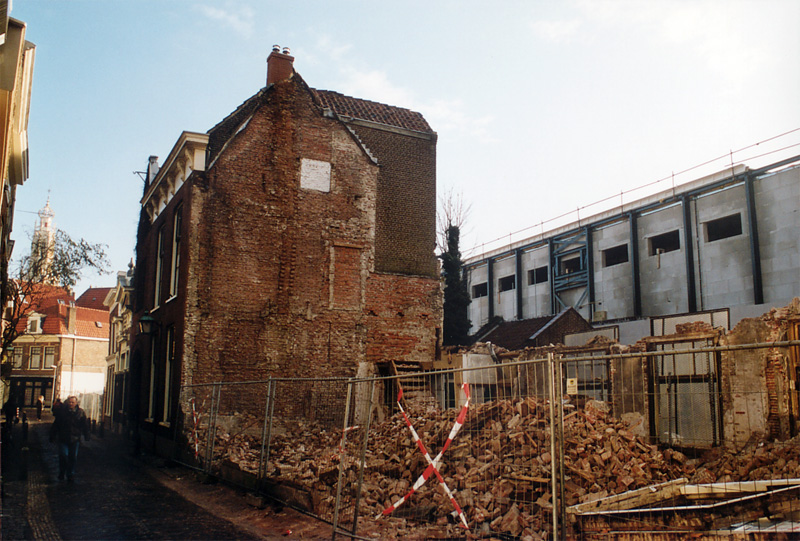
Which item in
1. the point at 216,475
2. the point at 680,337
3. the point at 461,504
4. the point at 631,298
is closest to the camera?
the point at 461,504

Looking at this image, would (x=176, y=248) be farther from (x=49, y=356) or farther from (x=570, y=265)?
(x=49, y=356)

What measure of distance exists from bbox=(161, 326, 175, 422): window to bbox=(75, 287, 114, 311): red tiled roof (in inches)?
2394

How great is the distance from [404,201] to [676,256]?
590 inches

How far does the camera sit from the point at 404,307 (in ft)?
70.2

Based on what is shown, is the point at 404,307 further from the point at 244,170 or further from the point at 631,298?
the point at 631,298

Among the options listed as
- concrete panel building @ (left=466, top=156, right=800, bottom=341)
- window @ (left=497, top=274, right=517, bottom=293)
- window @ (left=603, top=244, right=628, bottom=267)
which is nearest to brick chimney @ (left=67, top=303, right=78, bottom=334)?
window @ (left=497, top=274, right=517, bottom=293)

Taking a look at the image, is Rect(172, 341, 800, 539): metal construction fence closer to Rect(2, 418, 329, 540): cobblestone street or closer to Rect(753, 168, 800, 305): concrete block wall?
Rect(2, 418, 329, 540): cobblestone street

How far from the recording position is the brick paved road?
8.69 meters

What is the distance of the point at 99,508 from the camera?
10648 mm

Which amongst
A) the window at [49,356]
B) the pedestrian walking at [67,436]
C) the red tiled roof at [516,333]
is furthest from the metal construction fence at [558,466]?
the window at [49,356]

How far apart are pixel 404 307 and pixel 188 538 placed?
1359 centimetres

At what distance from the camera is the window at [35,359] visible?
61.7 meters

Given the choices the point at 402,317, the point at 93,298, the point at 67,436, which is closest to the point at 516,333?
the point at 402,317

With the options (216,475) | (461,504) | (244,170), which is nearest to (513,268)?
(244,170)
